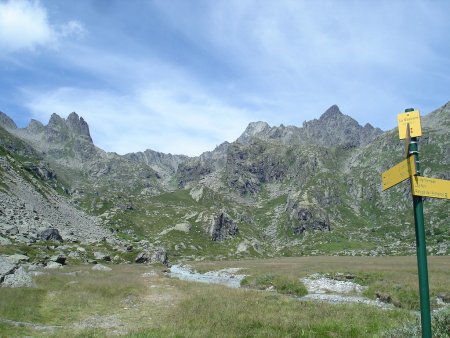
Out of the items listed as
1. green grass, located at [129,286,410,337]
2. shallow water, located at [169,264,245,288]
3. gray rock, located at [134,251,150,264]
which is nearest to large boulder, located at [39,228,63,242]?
gray rock, located at [134,251,150,264]

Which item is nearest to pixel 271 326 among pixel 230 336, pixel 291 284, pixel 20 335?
pixel 230 336

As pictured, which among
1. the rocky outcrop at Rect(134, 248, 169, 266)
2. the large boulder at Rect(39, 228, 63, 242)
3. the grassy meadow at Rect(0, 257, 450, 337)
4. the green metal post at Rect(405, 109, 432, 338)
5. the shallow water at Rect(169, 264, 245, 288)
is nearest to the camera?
the green metal post at Rect(405, 109, 432, 338)

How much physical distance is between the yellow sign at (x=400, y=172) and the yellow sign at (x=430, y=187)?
22 centimetres

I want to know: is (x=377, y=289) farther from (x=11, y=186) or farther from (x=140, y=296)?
(x=11, y=186)

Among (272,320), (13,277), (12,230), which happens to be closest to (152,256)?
(12,230)

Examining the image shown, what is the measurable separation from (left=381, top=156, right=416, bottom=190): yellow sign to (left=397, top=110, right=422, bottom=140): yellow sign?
2.21 ft

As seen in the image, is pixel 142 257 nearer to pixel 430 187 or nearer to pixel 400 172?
pixel 400 172

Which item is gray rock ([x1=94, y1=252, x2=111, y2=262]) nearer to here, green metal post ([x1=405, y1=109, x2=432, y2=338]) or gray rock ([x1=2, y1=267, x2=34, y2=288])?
gray rock ([x1=2, y1=267, x2=34, y2=288])

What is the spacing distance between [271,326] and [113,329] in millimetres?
10016

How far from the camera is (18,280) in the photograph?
36375 millimetres

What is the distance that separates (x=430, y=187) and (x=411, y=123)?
1.64m

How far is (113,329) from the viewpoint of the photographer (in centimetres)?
2395

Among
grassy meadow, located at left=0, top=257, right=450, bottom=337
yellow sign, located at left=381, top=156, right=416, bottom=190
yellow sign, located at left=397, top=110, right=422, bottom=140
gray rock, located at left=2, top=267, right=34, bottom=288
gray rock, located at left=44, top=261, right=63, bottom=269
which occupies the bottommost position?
gray rock, located at left=44, top=261, right=63, bottom=269

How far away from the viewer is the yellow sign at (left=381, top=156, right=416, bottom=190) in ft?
29.9
